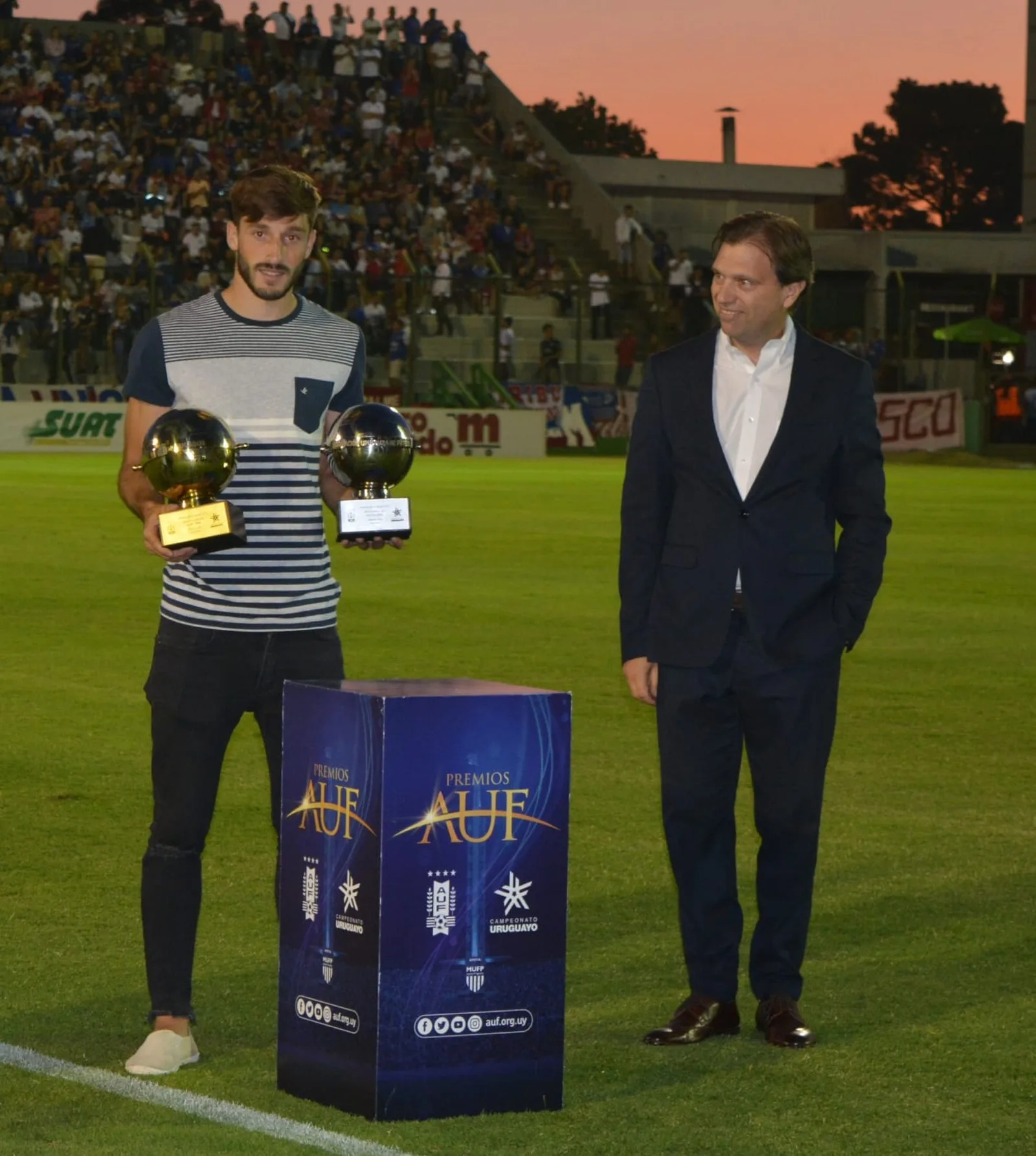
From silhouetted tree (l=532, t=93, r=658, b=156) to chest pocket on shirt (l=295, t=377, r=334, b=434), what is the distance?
A: 454ft

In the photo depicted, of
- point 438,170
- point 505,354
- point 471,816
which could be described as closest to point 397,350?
point 505,354

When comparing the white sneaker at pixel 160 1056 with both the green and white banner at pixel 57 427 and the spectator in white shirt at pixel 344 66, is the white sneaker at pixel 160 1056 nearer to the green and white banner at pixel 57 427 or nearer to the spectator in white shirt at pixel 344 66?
the green and white banner at pixel 57 427

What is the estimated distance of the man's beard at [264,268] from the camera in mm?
5098

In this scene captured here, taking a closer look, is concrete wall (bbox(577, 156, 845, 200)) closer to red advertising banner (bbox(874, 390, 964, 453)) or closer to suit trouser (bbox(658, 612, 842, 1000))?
red advertising banner (bbox(874, 390, 964, 453))

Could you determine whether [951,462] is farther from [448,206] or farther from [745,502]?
[745,502]

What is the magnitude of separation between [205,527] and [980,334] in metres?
47.3

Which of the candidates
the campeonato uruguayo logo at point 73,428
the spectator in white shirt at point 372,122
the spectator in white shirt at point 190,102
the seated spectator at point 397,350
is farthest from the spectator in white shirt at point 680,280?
the campeonato uruguayo logo at point 73,428

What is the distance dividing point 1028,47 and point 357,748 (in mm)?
64821

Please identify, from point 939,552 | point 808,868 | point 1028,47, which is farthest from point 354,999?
point 1028,47

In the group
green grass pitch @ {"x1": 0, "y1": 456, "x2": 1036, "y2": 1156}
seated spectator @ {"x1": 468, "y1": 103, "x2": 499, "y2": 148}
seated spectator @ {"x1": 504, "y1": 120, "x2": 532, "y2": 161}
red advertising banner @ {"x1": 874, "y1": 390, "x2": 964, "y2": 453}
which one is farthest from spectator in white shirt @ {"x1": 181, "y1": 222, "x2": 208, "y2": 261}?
green grass pitch @ {"x1": 0, "y1": 456, "x2": 1036, "y2": 1156}

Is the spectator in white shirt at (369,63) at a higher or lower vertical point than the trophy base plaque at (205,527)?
higher

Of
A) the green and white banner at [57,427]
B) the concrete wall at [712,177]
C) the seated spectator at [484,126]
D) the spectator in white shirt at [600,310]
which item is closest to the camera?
the green and white banner at [57,427]

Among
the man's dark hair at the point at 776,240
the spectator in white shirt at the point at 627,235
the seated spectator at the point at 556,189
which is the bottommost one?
the man's dark hair at the point at 776,240

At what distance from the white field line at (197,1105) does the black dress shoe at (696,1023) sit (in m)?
1.06
